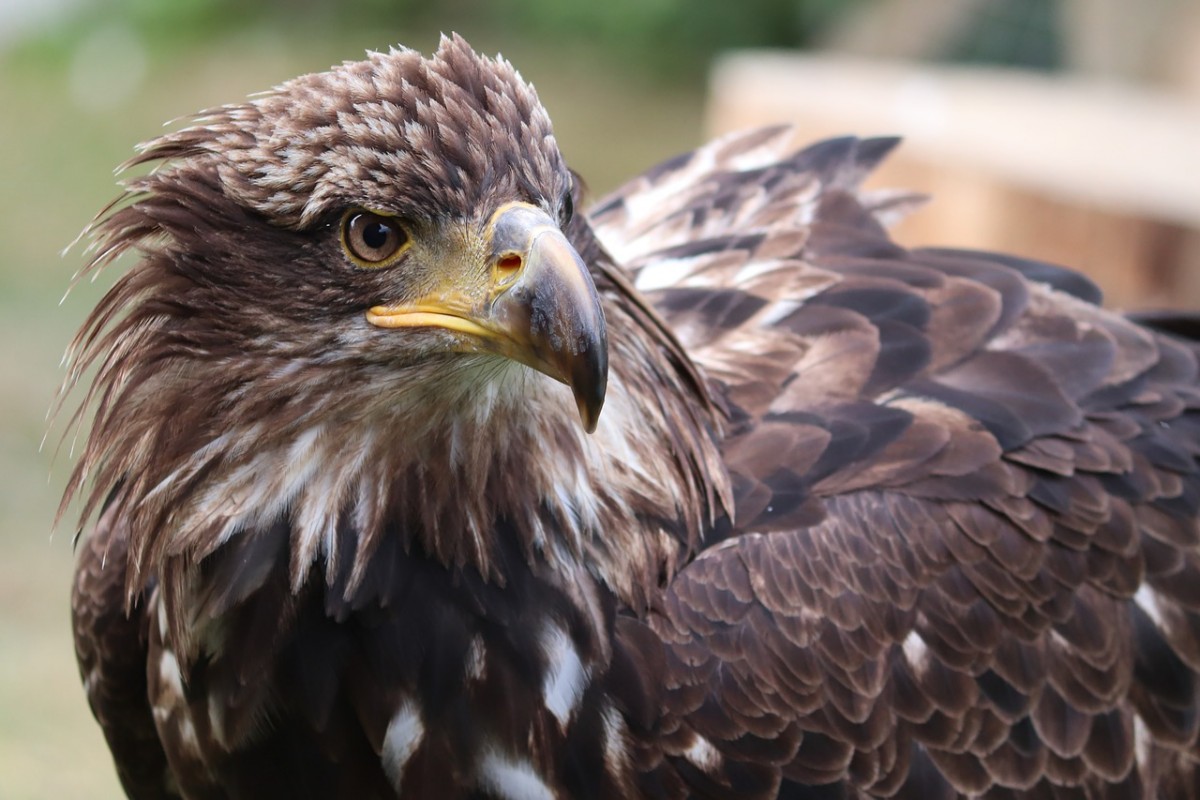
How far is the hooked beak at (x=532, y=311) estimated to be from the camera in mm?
2521

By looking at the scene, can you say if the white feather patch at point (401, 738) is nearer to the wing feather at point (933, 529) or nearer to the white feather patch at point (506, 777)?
the white feather patch at point (506, 777)

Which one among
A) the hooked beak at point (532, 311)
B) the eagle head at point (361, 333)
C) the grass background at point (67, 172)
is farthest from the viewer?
the grass background at point (67, 172)

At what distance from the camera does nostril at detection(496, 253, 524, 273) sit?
2590mm

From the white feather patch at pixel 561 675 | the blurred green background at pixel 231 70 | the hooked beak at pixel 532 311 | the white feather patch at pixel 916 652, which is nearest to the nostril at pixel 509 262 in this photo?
the hooked beak at pixel 532 311

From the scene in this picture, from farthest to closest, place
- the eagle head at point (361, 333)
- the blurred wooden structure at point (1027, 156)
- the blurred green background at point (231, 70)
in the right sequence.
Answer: the blurred green background at point (231, 70) → the blurred wooden structure at point (1027, 156) → the eagle head at point (361, 333)

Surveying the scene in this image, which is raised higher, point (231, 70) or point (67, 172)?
point (67, 172)

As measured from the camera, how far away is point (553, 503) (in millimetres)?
2988

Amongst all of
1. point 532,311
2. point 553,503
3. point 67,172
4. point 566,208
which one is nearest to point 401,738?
point 553,503

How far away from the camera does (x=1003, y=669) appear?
336 centimetres

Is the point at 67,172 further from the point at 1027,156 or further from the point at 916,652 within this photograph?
the point at 916,652

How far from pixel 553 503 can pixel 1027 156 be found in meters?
4.17

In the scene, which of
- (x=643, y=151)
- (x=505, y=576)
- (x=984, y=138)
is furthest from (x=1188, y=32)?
(x=505, y=576)

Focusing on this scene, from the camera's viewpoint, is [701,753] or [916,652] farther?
[916,652]

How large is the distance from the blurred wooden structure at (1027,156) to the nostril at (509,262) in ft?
12.3
